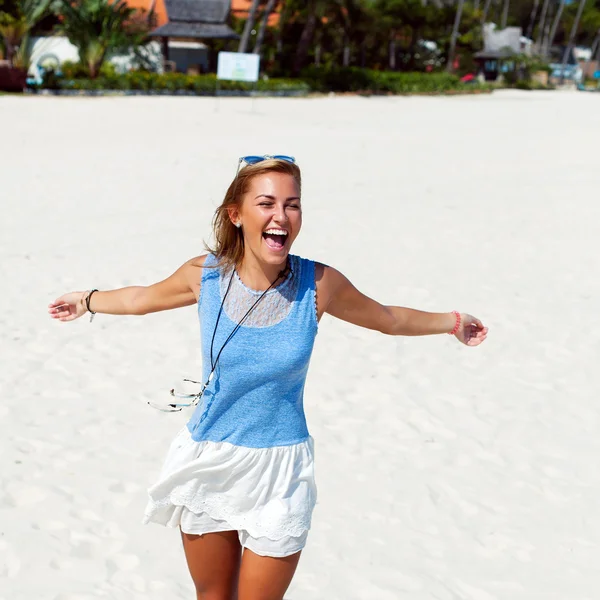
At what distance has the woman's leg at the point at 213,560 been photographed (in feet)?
8.48

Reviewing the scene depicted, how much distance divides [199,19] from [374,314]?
44808mm

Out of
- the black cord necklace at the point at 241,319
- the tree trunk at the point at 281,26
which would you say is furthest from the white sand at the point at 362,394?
the tree trunk at the point at 281,26

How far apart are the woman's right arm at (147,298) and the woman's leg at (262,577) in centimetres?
87

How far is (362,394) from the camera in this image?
6254 millimetres

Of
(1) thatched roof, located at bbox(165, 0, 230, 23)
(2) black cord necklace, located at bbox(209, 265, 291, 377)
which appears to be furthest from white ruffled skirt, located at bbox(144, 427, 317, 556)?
(1) thatched roof, located at bbox(165, 0, 230, 23)

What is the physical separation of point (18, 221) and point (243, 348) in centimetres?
947

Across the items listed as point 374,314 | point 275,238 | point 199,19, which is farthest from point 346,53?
point 275,238

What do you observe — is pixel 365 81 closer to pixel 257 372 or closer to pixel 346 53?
pixel 346 53

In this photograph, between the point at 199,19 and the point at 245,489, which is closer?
the point at 245,489

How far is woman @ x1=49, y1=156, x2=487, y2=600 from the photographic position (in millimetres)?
2482

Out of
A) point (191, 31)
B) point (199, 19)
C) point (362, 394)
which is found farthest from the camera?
point (199, 19)

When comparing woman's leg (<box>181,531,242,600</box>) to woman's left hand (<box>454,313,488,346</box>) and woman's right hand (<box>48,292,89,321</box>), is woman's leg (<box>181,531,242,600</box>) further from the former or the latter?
woman's left hand (<box>454,313,488,346</box>)

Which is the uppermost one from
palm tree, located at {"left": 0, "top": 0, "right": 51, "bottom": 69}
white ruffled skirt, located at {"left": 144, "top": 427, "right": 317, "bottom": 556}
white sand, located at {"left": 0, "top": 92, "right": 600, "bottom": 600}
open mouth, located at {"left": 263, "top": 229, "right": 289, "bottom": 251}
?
open mouth, located at {"left": 263, "top": 229, "right": 289, "bottom": 251}

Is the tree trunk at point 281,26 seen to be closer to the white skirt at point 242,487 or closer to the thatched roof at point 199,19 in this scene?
the thatched roof at point 199,19
